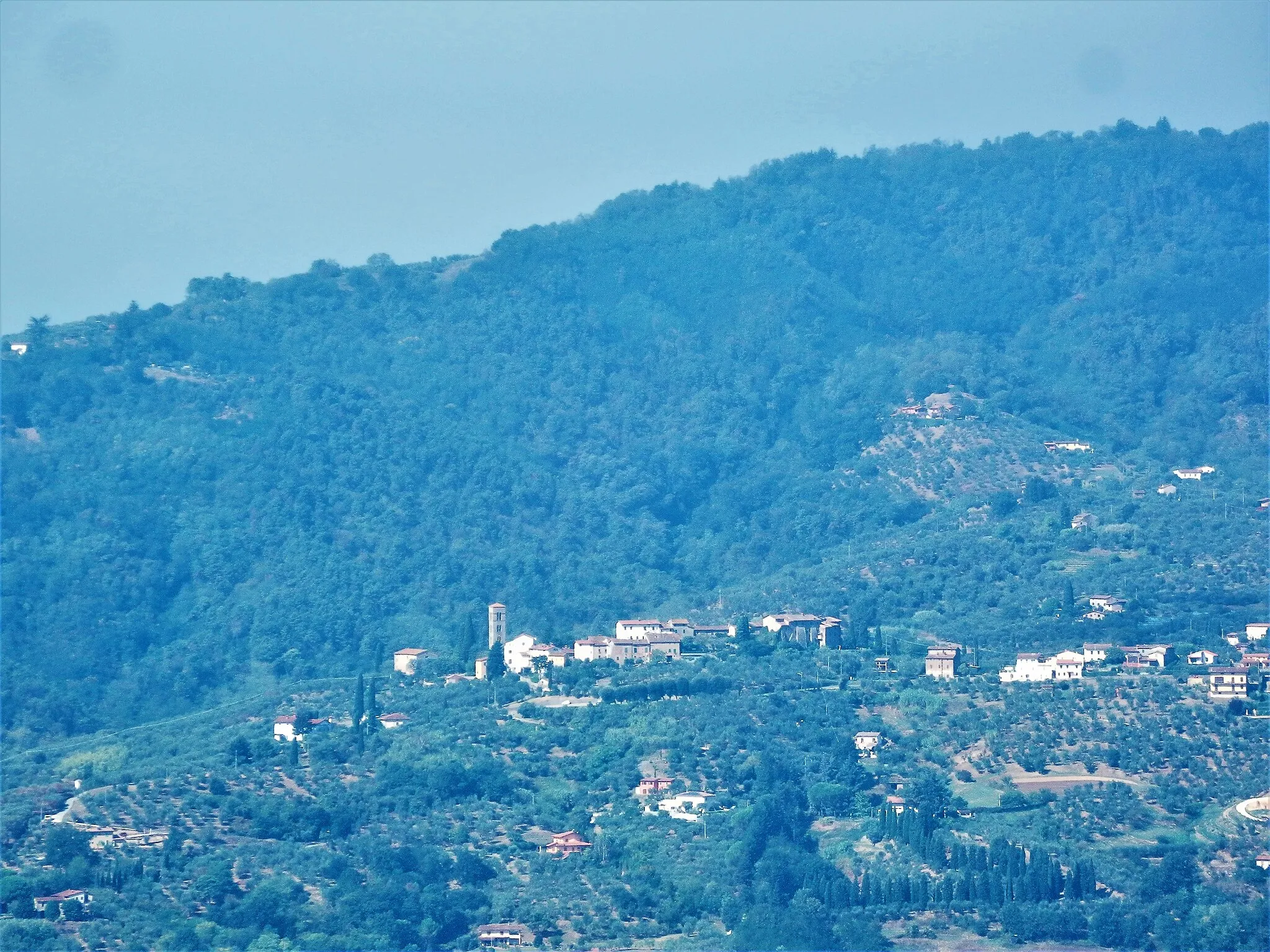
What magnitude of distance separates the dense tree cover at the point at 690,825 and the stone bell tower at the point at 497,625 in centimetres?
428

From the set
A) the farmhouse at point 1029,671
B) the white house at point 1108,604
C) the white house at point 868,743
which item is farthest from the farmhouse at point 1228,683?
the white house at point 1108,604

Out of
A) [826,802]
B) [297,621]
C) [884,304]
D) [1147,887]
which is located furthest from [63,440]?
[1147,887]

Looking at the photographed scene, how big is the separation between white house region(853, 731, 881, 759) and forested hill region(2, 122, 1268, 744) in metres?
7.63

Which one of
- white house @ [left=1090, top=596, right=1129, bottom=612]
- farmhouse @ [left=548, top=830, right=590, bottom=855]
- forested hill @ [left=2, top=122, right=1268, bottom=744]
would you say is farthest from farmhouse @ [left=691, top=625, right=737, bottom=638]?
farmhouse @ [left=548, top=830, right=590, bottom=855]

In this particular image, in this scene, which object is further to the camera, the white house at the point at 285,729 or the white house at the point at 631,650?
the white house at the point at 631,650

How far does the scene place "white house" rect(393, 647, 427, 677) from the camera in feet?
245

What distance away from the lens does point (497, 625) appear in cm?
7431

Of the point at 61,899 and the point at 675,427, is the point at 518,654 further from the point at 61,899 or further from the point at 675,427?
the point at 675,427

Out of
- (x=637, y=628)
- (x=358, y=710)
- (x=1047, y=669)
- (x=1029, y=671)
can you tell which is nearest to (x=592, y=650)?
(x=637, y=628)

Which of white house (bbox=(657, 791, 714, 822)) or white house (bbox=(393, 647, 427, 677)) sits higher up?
white house (bbox=(393, 647, 427, 677))

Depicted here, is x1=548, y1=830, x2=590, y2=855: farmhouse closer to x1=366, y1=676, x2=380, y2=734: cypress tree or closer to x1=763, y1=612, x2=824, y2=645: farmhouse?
x1=366, y1=676, x2=380, y2=734: cypress tree

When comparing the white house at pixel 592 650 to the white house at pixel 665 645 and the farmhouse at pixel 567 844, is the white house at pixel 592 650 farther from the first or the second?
the farmhouse at pixel 567 844

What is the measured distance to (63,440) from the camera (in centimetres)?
9175

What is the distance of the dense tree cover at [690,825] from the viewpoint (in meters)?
54.7
